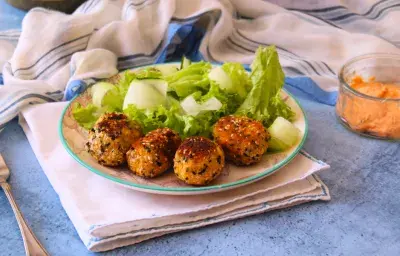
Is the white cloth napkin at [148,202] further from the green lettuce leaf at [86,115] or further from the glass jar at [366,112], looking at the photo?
the glass jar at [366,112]

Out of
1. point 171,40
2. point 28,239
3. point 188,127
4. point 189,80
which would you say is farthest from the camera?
point 171,40

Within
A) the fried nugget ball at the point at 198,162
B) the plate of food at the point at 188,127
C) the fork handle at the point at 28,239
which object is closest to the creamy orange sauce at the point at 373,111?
the plate of food at the point at 188,127

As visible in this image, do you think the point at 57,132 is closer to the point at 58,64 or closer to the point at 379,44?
the point at 58,64

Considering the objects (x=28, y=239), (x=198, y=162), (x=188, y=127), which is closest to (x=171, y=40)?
(x=188, y=127)

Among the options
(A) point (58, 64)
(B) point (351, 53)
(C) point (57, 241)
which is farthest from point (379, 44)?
(C) point (57, 241)

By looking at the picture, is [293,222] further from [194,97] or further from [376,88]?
[376,88]

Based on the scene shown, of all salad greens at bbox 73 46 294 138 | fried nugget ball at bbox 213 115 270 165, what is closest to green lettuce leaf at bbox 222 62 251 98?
salad greens at bbox 73 46 294 138
